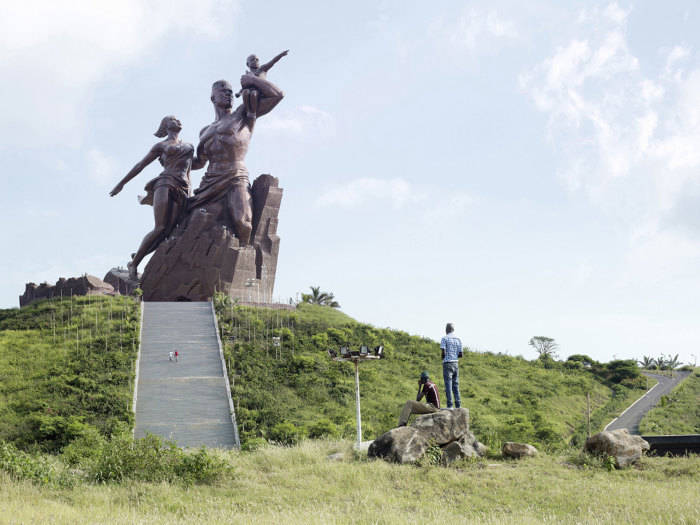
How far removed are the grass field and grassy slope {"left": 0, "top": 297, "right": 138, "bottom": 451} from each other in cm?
471

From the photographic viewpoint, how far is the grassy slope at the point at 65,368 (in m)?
14.0

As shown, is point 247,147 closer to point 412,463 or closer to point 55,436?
point 55,436

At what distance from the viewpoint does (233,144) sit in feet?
88.3

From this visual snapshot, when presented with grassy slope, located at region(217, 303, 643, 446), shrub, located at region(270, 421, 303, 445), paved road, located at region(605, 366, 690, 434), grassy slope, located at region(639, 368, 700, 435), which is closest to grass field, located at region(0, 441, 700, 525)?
shrub, located at region(270, 421, 303, 445)

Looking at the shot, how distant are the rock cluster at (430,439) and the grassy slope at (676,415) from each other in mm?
9165

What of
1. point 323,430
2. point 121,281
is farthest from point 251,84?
point 323,430

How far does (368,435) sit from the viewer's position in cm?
1453

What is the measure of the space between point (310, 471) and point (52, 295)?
19216mm

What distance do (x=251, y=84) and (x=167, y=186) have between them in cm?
539

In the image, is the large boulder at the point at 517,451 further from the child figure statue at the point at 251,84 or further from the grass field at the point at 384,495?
the child figure statue at the point at 251,84

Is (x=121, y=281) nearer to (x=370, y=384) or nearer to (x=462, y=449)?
(x=370, y=384)

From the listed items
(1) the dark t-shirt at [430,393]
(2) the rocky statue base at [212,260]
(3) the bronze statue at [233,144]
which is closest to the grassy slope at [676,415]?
(1) the dark t-shirt at [430,393]

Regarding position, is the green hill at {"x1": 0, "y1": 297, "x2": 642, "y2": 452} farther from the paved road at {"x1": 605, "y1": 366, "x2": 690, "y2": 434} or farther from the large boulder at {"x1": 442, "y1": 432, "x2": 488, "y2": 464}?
the large boulder at {"x1": 442, "y1": 432, "x2": 488, "y2": 464}

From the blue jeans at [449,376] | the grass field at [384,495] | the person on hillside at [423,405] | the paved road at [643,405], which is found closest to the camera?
the grass field at [384,495]
